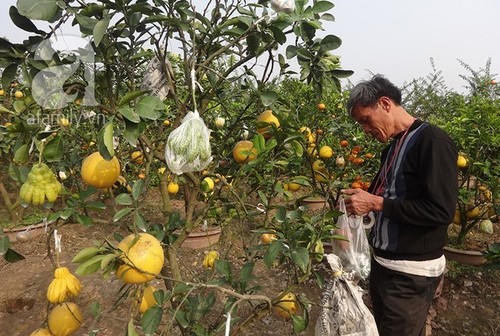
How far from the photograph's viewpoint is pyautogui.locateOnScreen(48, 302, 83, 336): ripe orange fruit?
120cm

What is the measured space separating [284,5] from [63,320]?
118cm

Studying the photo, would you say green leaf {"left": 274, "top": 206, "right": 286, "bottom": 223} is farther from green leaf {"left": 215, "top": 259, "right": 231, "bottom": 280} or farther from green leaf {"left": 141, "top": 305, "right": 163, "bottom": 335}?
green leaf {"left": 141, "top": 305, "right": 163, "bottom": 335}

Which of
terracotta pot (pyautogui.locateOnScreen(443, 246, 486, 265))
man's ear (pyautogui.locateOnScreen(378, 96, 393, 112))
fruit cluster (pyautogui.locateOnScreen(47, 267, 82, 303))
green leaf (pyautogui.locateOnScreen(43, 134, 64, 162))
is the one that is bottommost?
terracotta pot (pyautogui.locateOnScreen(443, 246, 486, 265))

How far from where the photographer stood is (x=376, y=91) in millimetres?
1461

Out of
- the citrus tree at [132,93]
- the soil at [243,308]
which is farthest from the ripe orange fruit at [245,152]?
the soil at [243,308]

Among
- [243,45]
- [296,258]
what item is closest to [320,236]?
[296,258]

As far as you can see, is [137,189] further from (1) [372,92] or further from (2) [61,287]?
(1) [372,92]

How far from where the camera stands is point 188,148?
87 cm

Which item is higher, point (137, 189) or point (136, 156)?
point (137, 189)

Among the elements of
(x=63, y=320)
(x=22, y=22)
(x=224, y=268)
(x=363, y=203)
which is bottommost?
(x=63, y=320)

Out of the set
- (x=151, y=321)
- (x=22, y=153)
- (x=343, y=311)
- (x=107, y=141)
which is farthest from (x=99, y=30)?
(x=343, y=311)

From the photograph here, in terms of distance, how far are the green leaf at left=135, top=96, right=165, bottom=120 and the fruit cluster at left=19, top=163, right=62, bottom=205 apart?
40cm

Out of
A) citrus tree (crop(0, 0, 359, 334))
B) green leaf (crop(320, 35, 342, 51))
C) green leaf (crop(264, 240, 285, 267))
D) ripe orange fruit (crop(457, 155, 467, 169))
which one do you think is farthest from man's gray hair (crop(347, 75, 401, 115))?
ripe orange fruit (crop(457, 155, 467, 169))

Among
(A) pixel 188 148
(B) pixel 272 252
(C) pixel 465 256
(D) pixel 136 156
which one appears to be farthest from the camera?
(C) pixel 465 256
